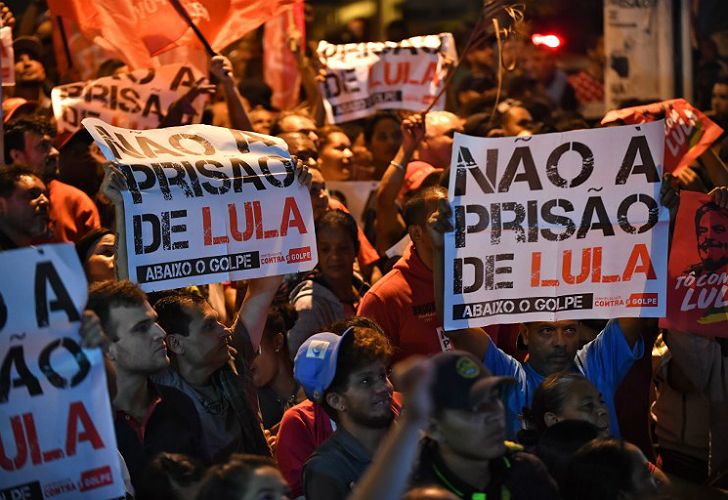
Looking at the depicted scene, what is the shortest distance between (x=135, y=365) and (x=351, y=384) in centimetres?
82

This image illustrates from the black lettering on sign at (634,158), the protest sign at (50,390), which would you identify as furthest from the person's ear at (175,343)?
the black lettering on sign at (634,158)

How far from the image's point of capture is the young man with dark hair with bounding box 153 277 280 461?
5.50 meters

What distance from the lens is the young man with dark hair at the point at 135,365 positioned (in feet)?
17.0

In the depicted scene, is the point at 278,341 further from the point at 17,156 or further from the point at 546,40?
the point at 546,40

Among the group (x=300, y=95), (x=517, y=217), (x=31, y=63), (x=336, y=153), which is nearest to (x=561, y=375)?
(x=517, y=217)

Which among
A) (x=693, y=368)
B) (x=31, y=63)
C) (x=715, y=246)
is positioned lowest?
(x=693, y=368)

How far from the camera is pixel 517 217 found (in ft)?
19.8

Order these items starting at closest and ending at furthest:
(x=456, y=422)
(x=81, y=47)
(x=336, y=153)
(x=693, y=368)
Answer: (x=456, y=422) → (x=693, y=368) → (x=336, y=153) → (x=81, y=47)

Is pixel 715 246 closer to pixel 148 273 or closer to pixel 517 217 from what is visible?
pixel 517 217

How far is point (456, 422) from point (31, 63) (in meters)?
6.74

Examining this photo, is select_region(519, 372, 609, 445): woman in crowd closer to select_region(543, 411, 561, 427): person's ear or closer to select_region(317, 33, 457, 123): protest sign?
select_region(543, 411, 561, 427): person's ear

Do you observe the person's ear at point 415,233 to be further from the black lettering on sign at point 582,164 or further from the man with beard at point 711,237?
the man with beard at point 711,237

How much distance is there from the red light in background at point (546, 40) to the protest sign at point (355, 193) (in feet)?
21.9

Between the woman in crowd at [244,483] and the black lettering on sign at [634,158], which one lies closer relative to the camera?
the woman in crowd at [244,483]
